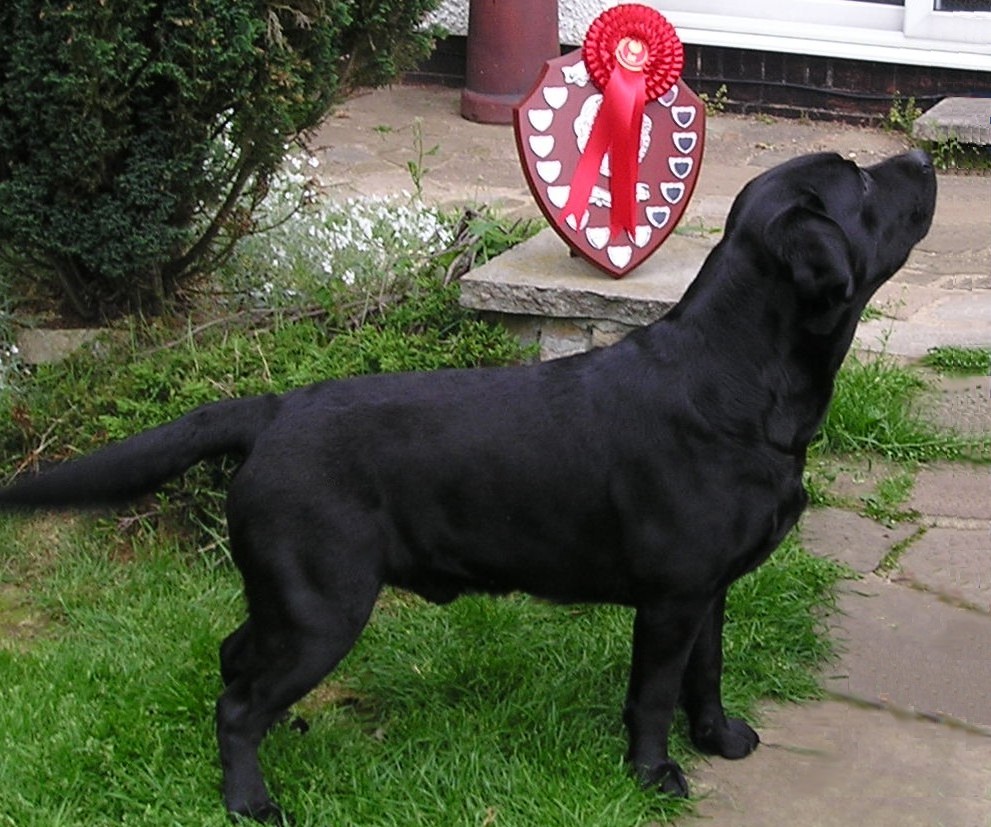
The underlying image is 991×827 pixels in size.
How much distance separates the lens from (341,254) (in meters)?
5.62

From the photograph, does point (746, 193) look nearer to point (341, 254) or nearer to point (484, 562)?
point (484, 562)

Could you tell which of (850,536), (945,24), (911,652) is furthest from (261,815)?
(945,24)

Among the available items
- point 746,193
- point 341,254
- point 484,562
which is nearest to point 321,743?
point 484,562

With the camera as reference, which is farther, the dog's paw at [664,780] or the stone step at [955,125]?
the stone step at [955,125]

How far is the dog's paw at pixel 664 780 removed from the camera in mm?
3410

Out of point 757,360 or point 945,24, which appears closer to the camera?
point 757,360

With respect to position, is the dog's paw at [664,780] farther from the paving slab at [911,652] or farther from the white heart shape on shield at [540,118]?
the white heart shape on shield at [540,118]

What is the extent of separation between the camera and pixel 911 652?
4.05m

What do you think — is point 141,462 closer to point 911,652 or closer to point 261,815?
point 261,815

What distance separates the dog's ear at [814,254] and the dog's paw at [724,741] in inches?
42.4

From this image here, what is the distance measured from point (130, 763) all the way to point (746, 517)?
1.49 meters

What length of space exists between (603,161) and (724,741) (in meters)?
2.13

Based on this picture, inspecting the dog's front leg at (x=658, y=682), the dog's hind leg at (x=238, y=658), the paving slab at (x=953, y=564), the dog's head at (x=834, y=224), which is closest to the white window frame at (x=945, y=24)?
the paving slab at (x=953, y=564)

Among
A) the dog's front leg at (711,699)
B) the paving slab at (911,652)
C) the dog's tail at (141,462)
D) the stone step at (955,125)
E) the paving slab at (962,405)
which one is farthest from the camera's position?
the stone step at (955,125)
